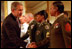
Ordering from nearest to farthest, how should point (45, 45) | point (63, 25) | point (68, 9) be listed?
point (63, 25) → point (45, 45) → point (68, 9)

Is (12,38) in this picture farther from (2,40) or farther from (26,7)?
(26,7)

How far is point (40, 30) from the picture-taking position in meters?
2.63

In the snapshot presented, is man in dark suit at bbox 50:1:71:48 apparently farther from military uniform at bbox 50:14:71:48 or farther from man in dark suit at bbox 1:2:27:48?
man in dark suit at bbox 1:2:27:48

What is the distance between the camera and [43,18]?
109 inches

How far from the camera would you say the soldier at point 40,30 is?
2549mm

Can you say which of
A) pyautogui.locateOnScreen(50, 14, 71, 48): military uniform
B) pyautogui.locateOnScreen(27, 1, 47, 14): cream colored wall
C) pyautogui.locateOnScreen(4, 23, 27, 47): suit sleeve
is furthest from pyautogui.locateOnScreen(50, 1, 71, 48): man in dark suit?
pyautogui.locateOnScreen(27, 1, 47, 14): cream colored wall

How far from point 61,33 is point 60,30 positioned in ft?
0.14

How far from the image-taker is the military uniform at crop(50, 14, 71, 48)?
6.67ft

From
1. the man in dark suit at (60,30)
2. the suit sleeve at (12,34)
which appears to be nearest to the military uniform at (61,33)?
the man in dark suit at (60,30)

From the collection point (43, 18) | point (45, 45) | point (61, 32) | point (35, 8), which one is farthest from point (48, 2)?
point (61, 32)

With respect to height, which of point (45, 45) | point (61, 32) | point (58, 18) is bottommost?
point (45, 45)

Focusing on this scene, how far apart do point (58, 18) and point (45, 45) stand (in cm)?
55

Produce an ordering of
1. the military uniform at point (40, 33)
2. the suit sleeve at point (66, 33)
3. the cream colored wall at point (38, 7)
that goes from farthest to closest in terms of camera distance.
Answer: the cream colored wall at point (38, 7), the military uniform at point (40, 33), the suit sleeve at point (66, 33)

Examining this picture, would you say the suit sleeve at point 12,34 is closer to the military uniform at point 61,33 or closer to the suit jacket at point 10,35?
the suit jacket at point 10,35
